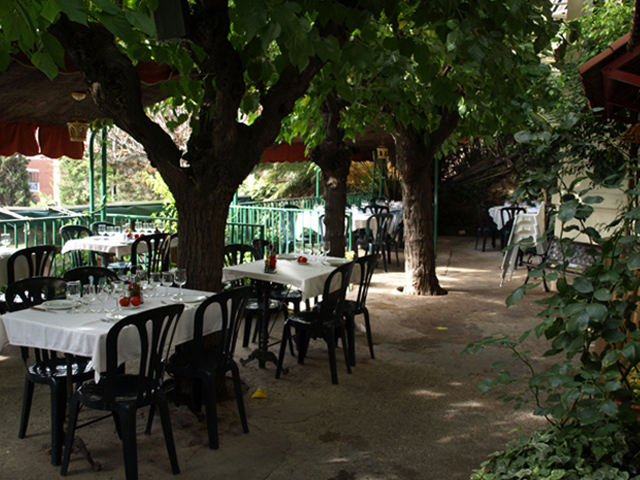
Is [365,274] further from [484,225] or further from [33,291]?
[484,225]

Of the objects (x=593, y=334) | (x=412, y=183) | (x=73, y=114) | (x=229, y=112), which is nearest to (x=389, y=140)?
(x=412, y=183)

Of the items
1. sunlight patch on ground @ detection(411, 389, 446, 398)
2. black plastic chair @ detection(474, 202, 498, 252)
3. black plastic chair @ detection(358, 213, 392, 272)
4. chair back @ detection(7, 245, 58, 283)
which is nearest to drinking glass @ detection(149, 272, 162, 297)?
chair back @ detection(7, 245, 58, 283)

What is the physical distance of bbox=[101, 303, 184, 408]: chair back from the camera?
10.4 ft

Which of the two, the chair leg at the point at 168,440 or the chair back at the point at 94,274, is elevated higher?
the chair back at the point at 94,274

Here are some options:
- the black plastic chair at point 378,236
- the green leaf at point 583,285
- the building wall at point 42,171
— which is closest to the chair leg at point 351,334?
the green leaf at point 583,285

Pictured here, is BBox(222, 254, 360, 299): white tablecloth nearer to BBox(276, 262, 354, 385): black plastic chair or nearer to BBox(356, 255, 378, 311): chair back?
BBox(276, 262, 354, 385): black plastic chair

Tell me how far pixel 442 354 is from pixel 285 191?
1377cm

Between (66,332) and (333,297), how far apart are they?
8.17ft

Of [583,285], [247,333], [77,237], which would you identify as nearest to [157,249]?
[77,237]

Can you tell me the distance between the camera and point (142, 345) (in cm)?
325

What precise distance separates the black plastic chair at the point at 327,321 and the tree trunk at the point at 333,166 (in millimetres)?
1485

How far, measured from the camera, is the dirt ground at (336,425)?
353 centimetres

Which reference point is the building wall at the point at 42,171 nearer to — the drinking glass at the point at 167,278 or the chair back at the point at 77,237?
the chair back at the point at 77,237

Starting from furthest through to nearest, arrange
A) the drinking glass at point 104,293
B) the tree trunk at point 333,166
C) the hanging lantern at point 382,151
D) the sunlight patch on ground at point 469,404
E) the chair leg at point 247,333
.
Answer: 1. the hanging lantern at point 382,151
2. the tree trunk at point 333,166
3. the chair leg at point 247,333
4. the sunlight patch on ground at point 469,404
5. the drinking glass at point 104,293
